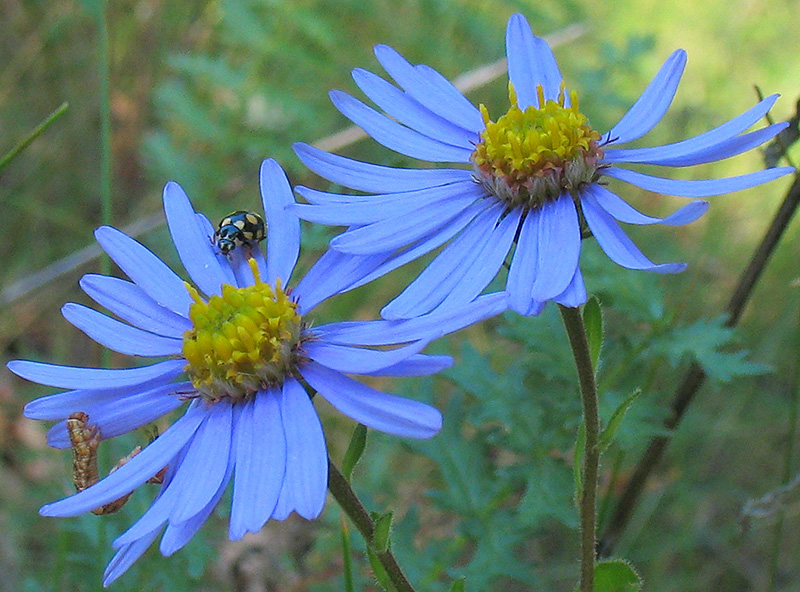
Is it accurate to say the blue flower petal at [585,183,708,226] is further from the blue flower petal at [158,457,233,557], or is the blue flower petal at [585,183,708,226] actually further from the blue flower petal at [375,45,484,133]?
the blue flower petal at [158,457,233,557]

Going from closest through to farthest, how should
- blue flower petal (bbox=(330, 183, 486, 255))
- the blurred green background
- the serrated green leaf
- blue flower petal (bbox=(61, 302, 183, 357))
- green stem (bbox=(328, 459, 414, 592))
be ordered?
1. green stem (bbox=(328, 459, 414, 592))
2. blue flower petal (bbox=(330, 183, 486, 255))
3. blue flower petal (bbox=(61, 302, 183, 357))
4. the serrated green leaf
5. the blurred green background

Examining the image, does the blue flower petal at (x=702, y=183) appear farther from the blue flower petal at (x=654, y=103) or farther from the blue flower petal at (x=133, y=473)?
the blue flower petal at (x=133, y=473)

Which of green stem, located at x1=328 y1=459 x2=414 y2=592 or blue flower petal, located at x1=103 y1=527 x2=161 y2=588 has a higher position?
green stem, located at x1=328 y1=459 x2=414 y2=592

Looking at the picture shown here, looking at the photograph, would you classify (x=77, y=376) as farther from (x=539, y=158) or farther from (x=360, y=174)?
(x=539, y=158)

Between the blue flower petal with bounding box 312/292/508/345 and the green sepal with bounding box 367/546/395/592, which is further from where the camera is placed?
the green sepal with bounding box 367/546/395/592

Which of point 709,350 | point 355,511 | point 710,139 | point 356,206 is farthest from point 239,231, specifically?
point 709,350

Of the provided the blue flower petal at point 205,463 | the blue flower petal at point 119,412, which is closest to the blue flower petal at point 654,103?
the blue flower petal at point 205,463

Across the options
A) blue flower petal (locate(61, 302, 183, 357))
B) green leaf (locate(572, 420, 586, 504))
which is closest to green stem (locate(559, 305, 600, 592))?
green leaf (locate(572, 420, 586, 504))
